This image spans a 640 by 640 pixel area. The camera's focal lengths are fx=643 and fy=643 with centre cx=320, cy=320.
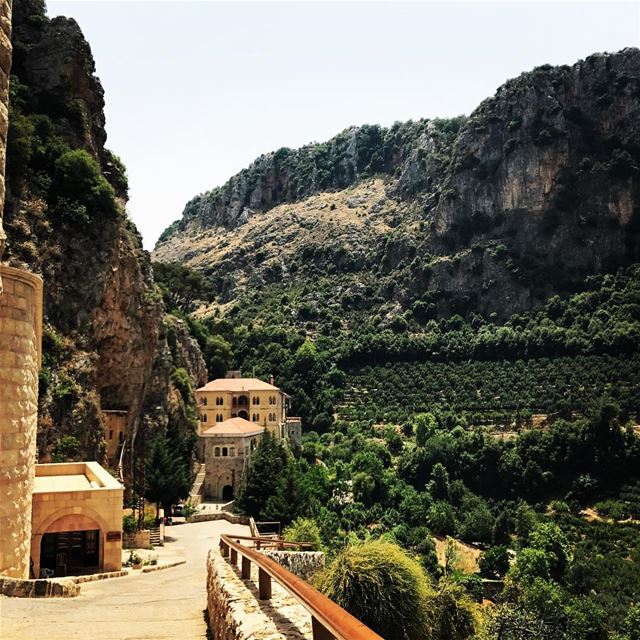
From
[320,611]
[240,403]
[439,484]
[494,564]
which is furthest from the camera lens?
[439,484]

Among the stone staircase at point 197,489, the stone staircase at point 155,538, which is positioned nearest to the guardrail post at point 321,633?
the stone staircase at point 155,538

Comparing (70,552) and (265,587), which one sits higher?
(265,587)

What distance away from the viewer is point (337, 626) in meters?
3.22

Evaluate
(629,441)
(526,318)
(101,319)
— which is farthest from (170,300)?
(526,318)

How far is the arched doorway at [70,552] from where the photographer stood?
14681 millimetres

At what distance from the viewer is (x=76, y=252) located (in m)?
30.8

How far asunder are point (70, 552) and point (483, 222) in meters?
105

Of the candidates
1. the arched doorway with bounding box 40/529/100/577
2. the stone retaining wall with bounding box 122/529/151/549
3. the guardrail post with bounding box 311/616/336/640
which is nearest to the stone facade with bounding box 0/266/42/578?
the arched doorway with bounding box 40/529/100/577

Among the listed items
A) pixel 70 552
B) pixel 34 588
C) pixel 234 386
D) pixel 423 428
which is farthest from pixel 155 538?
pixel 423 428

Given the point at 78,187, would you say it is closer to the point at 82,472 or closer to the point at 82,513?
the point at 82,472

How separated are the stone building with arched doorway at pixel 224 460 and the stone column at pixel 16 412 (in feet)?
121

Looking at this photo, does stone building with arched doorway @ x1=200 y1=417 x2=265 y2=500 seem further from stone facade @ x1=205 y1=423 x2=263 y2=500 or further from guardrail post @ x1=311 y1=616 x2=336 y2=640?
guardrail post @ x1=311 y1=616 x2=336 y2=640

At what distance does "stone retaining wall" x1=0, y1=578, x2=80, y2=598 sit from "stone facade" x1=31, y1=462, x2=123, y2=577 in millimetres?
4794

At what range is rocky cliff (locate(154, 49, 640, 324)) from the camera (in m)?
101
